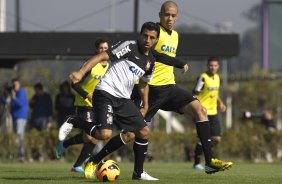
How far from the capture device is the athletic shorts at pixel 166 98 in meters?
15.5

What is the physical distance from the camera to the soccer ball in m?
13.8

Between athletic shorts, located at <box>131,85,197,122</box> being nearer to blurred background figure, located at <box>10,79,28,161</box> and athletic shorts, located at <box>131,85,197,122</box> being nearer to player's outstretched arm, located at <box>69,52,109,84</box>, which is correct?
player's outstretched arm, located at <box>69,52,109,84</box>

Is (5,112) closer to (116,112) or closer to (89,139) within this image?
(89,139)

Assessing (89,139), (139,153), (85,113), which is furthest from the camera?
(85,113)

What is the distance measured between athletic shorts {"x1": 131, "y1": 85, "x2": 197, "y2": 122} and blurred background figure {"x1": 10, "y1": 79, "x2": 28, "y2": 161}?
34.5 ft

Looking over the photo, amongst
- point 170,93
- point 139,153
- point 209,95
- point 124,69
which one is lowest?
point 139,153

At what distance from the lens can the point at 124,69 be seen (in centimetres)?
1373

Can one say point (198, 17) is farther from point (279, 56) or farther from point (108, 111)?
point (108, 111)

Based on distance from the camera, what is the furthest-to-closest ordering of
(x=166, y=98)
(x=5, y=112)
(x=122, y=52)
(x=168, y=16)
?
(x=5, y=112) < (x=168, y=16) < (x=166, y=98) < (x=122, y=52)

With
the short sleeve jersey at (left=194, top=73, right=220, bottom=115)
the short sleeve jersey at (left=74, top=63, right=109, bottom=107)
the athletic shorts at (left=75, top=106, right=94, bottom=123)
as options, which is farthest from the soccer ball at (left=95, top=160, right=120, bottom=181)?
the short sleeve jersey at (left=194, top=73, right=220, bottom=115)

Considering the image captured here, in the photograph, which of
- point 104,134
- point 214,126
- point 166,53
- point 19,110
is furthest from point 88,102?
point 19,110

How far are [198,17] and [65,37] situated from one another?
12.7 ft

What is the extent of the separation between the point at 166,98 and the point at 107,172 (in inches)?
85.6

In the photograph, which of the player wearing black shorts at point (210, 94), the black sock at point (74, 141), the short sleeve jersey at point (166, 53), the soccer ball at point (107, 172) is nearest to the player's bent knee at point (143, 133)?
the soccer ball at point (107, 172)
